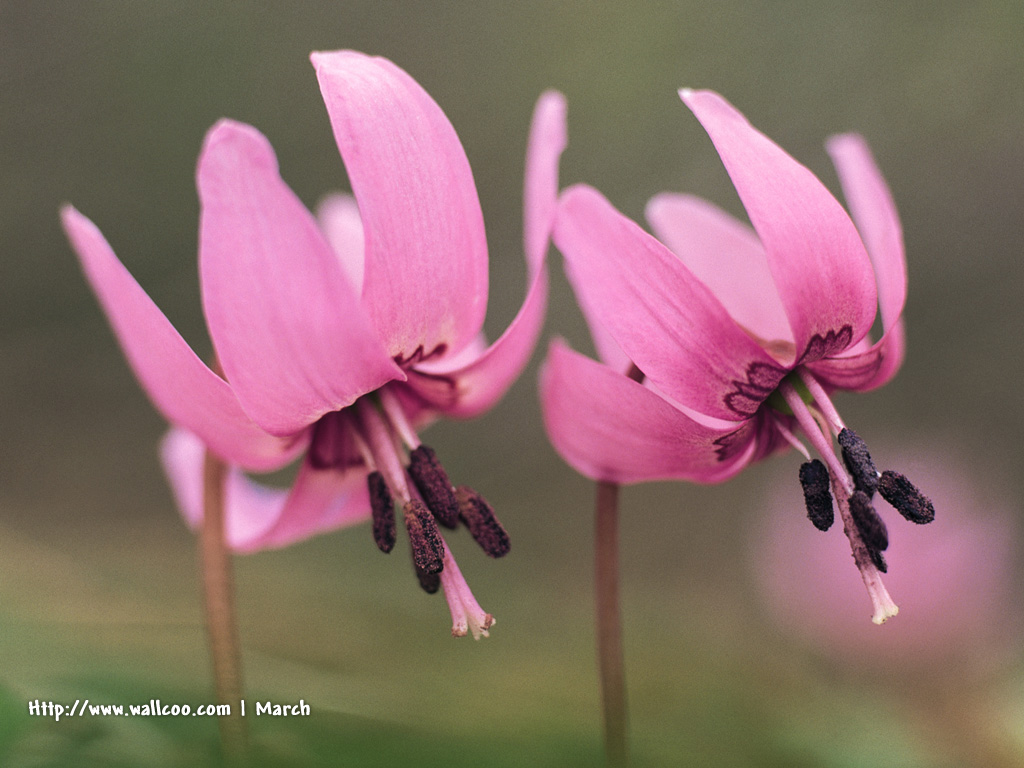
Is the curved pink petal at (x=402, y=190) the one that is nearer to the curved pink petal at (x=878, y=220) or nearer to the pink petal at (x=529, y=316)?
the pink petal at (x=529, y=316)

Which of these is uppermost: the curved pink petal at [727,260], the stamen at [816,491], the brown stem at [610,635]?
the curved pink petal at [727,260]

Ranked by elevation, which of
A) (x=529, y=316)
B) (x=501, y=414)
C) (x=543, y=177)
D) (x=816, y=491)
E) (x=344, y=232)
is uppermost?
(x=501, y=414)

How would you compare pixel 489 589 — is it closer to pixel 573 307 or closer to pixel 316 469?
pixel 316 469

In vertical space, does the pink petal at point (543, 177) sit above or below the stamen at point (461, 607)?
above

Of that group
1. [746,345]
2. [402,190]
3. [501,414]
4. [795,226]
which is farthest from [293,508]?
[501,414]

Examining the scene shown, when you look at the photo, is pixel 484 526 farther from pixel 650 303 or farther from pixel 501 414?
pixel 501 414

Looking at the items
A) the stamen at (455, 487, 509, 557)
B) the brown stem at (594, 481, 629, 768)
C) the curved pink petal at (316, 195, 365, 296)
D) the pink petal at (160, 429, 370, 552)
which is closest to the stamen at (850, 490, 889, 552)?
the brown stem at (594, 481, 629, 768)

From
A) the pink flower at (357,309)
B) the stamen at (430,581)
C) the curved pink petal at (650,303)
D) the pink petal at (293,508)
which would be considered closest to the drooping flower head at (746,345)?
the curved pink petal at (650,303)

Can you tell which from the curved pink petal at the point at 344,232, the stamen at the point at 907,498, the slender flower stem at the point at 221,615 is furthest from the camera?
the curved pink petal at the point at 344,232

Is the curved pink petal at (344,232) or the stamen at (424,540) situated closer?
the stamen at (424,540)
